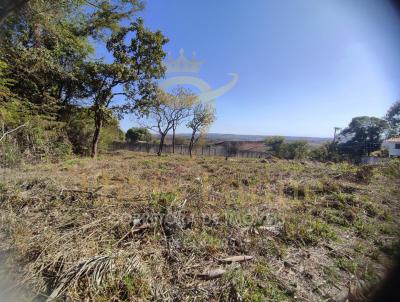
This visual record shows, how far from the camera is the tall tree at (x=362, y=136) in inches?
768

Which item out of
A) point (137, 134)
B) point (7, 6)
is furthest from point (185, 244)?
point (137, 134)

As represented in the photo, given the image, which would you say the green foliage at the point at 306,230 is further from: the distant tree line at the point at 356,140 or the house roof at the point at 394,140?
the house roof at the point at 394,140

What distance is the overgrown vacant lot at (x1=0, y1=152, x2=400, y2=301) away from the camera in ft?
5.44

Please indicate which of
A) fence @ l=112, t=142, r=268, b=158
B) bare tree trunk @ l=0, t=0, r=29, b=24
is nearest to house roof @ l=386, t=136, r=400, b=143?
fence @ l=112, t=142, r=268, b=158

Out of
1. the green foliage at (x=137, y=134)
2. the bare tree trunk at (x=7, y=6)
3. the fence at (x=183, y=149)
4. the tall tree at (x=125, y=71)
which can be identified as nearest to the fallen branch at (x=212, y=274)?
the bare tree trunk at (x=7, y=6)

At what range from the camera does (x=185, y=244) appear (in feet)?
7.02

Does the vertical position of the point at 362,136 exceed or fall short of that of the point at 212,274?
it exceeds it

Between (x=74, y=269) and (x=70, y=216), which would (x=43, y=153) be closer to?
(x=70, y=216)

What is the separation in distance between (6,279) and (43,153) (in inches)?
219

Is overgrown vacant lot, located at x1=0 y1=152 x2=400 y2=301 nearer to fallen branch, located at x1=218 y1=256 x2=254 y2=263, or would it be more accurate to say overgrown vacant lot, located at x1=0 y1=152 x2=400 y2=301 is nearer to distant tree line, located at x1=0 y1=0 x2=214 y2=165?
fallen branch, located at x1=218 y1=256 x2=254 y2=263

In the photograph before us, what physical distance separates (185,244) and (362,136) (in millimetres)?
24627

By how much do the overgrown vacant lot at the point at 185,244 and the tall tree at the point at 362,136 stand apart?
732 inches

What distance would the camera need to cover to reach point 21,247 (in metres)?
1.98

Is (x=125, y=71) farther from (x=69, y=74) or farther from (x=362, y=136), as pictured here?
(x=362, y=136)
